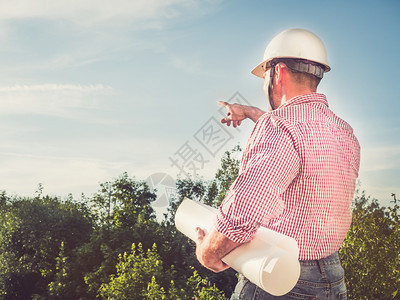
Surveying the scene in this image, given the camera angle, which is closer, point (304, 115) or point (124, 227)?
point (304, 115)

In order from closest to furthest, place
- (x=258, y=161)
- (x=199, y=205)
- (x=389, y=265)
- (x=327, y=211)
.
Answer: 1. (x=258, y=161)
2. (x=327, y=211)
3. (x=199, y=205)
4. (x=389, y=265)

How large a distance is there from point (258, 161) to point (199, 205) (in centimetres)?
75

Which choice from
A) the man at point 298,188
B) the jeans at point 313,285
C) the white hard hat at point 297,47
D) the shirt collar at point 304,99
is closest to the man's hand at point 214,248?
the man at point 298,188

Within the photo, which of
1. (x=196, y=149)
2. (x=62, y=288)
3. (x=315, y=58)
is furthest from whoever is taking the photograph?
(x=62, y=288)

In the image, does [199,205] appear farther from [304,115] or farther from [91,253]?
[91,253]

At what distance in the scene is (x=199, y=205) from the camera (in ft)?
8.63

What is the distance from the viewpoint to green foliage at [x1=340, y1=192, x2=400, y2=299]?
7.07 m

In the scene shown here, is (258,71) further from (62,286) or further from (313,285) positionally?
(62,286)

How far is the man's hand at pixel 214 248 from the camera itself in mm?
2049

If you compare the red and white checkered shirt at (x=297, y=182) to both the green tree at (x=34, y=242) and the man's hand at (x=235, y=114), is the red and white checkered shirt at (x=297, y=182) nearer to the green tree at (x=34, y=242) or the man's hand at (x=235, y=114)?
the man's hand at (x=235, y=114)

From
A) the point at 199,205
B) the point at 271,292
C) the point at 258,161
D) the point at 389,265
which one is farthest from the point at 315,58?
the point at 389,265

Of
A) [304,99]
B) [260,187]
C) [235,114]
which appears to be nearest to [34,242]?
[235,114]

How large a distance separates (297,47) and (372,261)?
5.88 meters

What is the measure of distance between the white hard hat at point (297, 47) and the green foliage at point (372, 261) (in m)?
5.32
